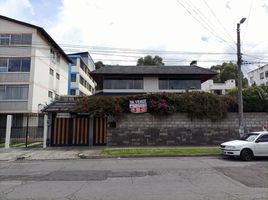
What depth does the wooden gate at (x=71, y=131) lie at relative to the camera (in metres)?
18.9

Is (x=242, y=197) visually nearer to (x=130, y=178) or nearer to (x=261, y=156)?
(x=130, y=178)

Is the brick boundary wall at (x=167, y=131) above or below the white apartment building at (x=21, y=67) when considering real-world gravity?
below

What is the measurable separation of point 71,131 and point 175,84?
56.1 feet

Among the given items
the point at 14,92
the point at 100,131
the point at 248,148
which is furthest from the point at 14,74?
the point at 248,148

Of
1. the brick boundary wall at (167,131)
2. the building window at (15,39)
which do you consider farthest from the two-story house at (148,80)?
the brick boundary wall at (167,131)

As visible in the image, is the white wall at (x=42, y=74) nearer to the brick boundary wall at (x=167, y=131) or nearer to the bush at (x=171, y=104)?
the bush at (x=171, y=104)

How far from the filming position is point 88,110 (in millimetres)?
18328

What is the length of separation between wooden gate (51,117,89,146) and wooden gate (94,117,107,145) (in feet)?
2.27

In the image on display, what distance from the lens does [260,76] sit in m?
62.7

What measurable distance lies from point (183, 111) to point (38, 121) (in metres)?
16.7

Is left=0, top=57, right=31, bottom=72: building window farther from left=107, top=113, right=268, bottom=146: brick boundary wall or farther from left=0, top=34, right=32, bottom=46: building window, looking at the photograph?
left=107, top=113, right=268, bottom=146: brick boundary wall

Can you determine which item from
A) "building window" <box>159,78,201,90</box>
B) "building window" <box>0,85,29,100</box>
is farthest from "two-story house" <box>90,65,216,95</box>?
"building window" <box>0,85,29,100</box>

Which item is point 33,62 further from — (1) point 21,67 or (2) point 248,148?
(2) point 248,148

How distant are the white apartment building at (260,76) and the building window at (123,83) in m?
38.6
